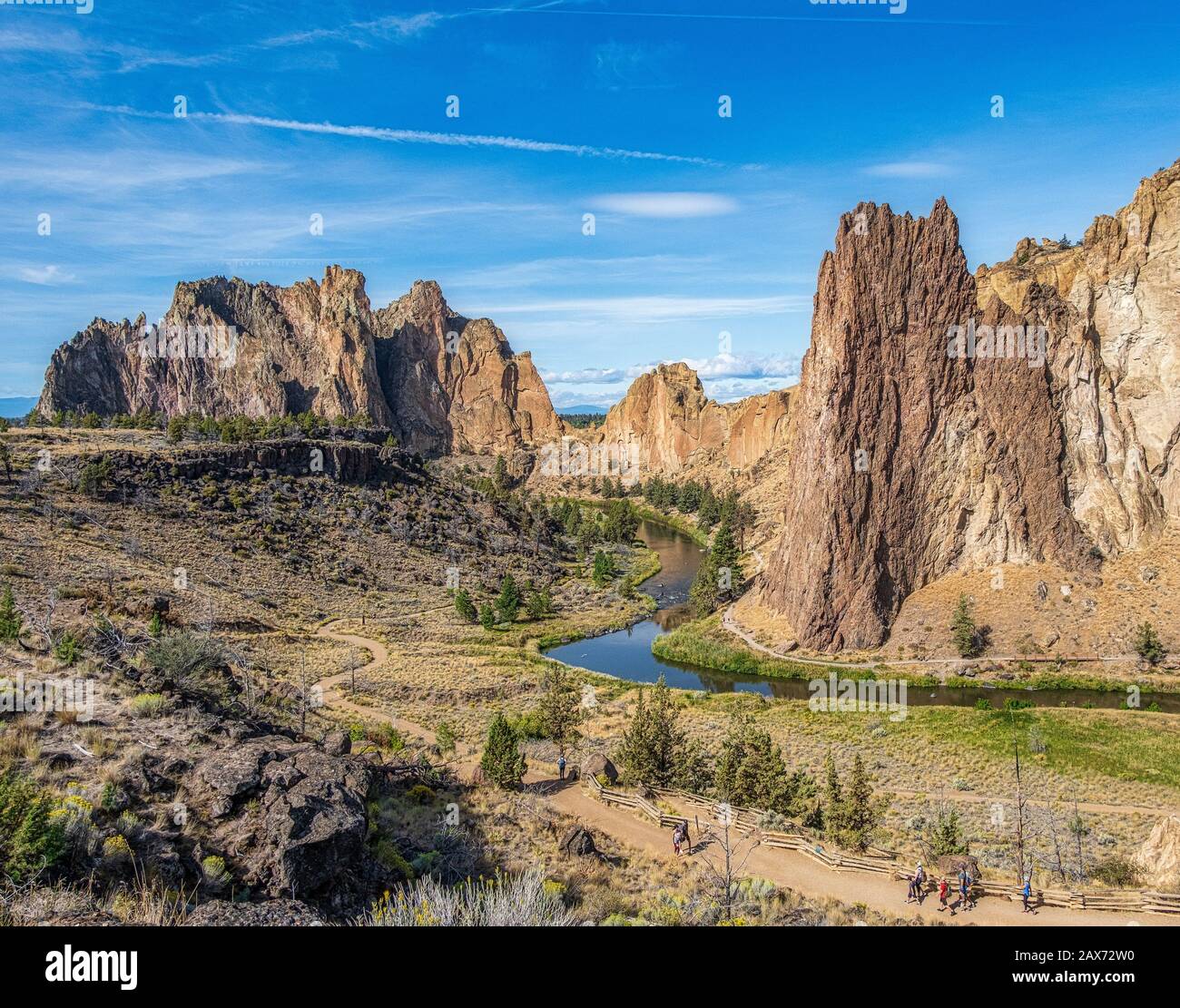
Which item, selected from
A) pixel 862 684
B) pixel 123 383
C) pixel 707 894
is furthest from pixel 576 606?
pixel 123 383

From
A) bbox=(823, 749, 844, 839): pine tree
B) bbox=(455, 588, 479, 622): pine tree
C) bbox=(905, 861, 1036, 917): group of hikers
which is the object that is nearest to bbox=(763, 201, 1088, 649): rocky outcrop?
bbox=(455, 588, 479, 622): pine tree

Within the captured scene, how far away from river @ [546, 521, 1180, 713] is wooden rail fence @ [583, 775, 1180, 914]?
24.1m

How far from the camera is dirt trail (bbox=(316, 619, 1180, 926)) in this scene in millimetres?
15508

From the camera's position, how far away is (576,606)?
6812 cm

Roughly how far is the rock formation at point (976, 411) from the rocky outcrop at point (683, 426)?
237 feet

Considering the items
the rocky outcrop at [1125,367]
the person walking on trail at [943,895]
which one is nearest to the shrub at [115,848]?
the person walking on trail at [943,895]

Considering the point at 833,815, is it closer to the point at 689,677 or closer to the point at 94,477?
the point at 689,677

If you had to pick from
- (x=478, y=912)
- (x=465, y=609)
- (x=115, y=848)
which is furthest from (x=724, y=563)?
(x=478, y=912)

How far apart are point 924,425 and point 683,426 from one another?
105 metres

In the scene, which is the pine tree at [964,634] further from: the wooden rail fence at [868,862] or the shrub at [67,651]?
the shrub at [67,651]

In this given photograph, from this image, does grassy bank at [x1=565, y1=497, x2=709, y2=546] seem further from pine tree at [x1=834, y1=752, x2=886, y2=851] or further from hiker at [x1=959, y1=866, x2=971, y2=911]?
hiker at [x1=959, y1=866, x2=971, y2=911]
